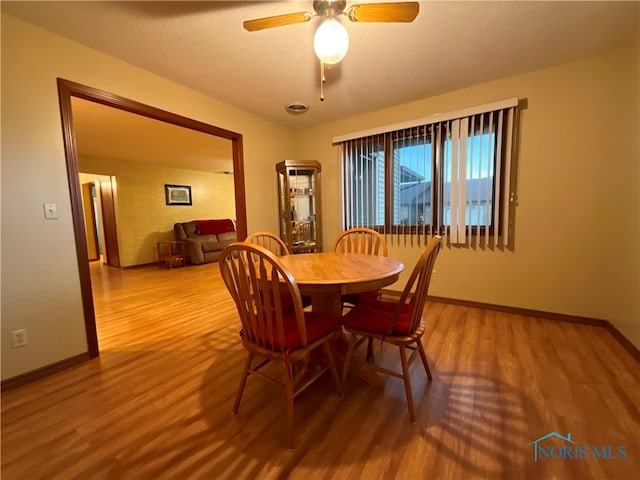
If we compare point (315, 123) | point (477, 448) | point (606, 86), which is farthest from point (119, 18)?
point (606, 86)

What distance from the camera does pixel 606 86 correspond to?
207 centimetres

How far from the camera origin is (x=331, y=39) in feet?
4.32

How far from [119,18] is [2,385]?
232 centimetres

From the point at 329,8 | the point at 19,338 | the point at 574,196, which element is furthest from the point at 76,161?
the point at 574,196

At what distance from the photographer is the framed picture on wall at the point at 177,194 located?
Result: 5.99 metres

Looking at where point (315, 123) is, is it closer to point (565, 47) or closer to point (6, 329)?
point (565, 47)

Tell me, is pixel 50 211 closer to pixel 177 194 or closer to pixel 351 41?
pixel 351 41

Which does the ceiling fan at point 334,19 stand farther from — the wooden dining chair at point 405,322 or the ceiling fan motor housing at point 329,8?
→ the wooden dining chair at point 405,322

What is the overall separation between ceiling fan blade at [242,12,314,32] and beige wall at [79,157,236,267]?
5.25 metres

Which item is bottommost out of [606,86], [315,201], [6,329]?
[6,329]

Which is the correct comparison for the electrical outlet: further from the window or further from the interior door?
the interior door

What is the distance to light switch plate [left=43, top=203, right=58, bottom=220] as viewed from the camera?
1.70 m

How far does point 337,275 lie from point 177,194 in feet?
19.9

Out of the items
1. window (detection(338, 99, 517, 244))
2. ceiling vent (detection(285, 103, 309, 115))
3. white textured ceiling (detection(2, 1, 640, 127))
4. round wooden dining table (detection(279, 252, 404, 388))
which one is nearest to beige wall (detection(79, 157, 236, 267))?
white textured ceiling (detection(2, 1, 640, 127))
